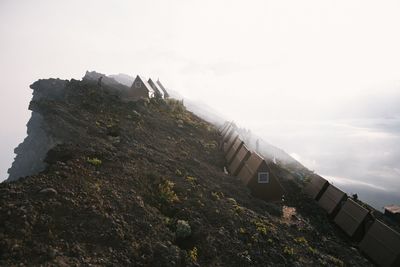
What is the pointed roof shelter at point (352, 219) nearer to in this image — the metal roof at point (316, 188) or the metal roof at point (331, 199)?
the metal roof at point (331, 199)

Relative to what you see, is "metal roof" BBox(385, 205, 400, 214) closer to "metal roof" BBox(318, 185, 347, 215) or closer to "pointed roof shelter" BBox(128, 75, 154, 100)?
"metal roof" BBox(318, 185, 347, 215)

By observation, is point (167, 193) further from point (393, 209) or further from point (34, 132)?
point (34, 132)

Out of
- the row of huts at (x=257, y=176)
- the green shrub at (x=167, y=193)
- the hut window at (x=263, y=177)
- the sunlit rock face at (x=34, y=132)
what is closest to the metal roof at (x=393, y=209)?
the row of huts at (x=257, y=176)

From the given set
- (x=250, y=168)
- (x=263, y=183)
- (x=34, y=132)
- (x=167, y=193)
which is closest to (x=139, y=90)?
(x=34, y=132)

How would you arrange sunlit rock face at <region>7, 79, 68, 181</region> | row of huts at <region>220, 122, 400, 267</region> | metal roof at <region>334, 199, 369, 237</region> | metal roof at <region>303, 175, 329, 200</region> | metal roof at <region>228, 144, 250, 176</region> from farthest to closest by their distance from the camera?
1. sunlit rock face at <region>7, 79, 68, 181</region>
2. metal roof at <region>303, 175, 329, 200</region>
3. metal roof at <region>228, 144, 250, 176</region>
4. metal roof at <region>334, 199, 369, 237</region>
5. row of huts at <region>220, 122, 400, 267</region>

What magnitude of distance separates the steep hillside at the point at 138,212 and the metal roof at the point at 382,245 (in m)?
1.32

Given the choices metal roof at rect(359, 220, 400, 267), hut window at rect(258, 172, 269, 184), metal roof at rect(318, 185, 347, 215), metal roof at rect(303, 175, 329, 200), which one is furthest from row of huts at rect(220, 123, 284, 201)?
metal roof at rect(359, 220, 400, 267)

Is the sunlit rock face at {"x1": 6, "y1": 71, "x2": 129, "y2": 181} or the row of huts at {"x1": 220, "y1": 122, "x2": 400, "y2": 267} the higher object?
the row of huts at {"x1": 220, "y1": 122, "x2": 400, "y2": 267}

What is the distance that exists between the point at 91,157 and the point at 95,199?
→ 6.80m

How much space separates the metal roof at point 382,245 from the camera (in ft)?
83.5

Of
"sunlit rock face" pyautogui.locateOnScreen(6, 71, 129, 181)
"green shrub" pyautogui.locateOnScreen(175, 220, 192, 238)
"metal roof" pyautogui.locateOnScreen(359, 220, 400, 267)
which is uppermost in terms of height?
"metal roof" pyautogui.locateOnScreen(359, 220, 400, 267)

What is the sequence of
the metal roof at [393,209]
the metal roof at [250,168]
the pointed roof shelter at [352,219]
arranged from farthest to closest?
the metal roof at [393,209] < the metal roof at [250,168] < the pointed roof shelter at [352,219]

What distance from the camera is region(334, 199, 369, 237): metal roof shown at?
3070 cm

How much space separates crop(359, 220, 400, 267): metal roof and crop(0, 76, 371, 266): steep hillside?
1317 mm
